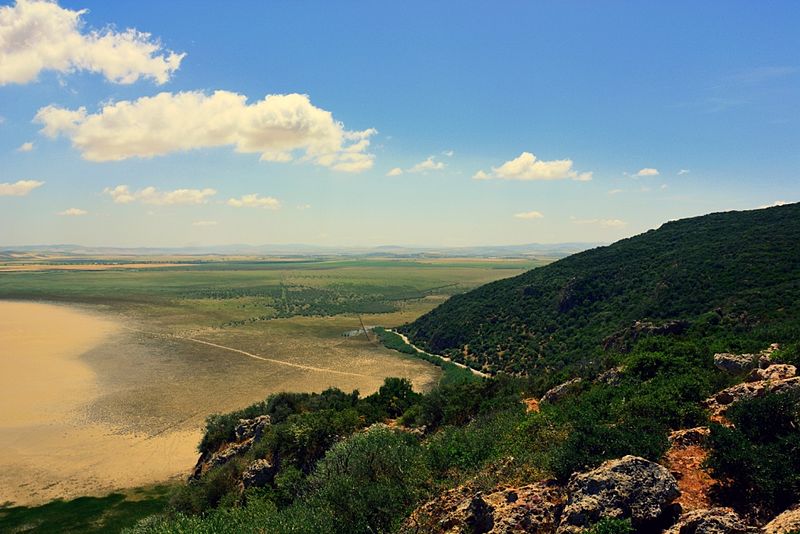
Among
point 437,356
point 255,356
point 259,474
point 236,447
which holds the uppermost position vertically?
point 259,474

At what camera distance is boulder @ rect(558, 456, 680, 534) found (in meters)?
10.8

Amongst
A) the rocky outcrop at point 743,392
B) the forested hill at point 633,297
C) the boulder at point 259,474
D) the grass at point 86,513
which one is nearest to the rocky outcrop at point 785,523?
the rocky outcrop at point 743,392

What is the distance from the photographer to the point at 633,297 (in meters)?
57.6

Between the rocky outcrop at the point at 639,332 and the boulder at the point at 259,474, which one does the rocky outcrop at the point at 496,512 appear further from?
the rocky outcrop at the point at 639,332

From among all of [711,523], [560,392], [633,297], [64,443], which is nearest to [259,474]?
[560,392]

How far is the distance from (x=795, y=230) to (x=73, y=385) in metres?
94.7

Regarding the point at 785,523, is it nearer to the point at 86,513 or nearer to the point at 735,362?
the point at 735,362

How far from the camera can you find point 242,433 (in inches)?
1291

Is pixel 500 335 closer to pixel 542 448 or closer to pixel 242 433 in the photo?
pixel 242 433

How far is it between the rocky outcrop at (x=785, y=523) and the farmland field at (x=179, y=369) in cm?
3846

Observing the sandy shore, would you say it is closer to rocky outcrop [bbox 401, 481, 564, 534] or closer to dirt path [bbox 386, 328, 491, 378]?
rocky outcrop [bbox 401, 481, 564, 534]

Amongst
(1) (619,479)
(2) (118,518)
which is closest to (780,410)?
(1) (619,479)

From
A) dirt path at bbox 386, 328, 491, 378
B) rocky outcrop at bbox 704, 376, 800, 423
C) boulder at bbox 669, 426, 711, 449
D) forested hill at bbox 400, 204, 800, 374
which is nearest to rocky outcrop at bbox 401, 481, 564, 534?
boulder at bbox 669, 426, 711, 449

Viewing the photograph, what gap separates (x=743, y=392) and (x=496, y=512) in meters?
11.4
